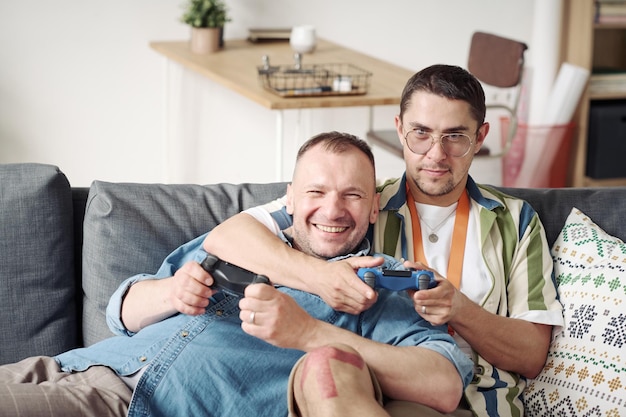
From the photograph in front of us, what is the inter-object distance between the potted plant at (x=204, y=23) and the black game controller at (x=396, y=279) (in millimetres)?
2665

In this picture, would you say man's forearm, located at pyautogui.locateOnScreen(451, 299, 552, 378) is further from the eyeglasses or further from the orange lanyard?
the eyeglasses

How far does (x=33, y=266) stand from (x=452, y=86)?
103 centimetres

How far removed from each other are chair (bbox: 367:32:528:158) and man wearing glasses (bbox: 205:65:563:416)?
5.85ft

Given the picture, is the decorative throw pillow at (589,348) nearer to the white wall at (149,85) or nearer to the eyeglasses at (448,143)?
the eyeglasses at (448,143)

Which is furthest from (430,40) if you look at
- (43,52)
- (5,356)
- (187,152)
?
(5,356)

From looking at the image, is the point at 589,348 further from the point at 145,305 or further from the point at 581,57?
the point at 581,57

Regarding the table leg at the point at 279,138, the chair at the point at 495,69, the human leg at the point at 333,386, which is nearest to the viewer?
the human leg at the point at 333,386

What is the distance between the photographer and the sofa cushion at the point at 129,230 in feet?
7.07

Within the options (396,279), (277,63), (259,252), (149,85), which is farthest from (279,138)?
(396,279)

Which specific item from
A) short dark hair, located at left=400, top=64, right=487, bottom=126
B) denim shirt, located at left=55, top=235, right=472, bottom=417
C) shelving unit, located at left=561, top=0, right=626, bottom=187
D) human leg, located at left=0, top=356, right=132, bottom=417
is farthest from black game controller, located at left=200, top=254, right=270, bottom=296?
shelving unit, located at left=561, top=0, right=626, bottom=187

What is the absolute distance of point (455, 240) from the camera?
2.10 meters

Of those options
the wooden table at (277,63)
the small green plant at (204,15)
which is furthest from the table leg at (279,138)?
the small green plant at (204,15)

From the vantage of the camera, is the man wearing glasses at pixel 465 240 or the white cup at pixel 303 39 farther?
the white cup at pixel 303 39

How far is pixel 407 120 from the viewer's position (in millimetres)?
2129
